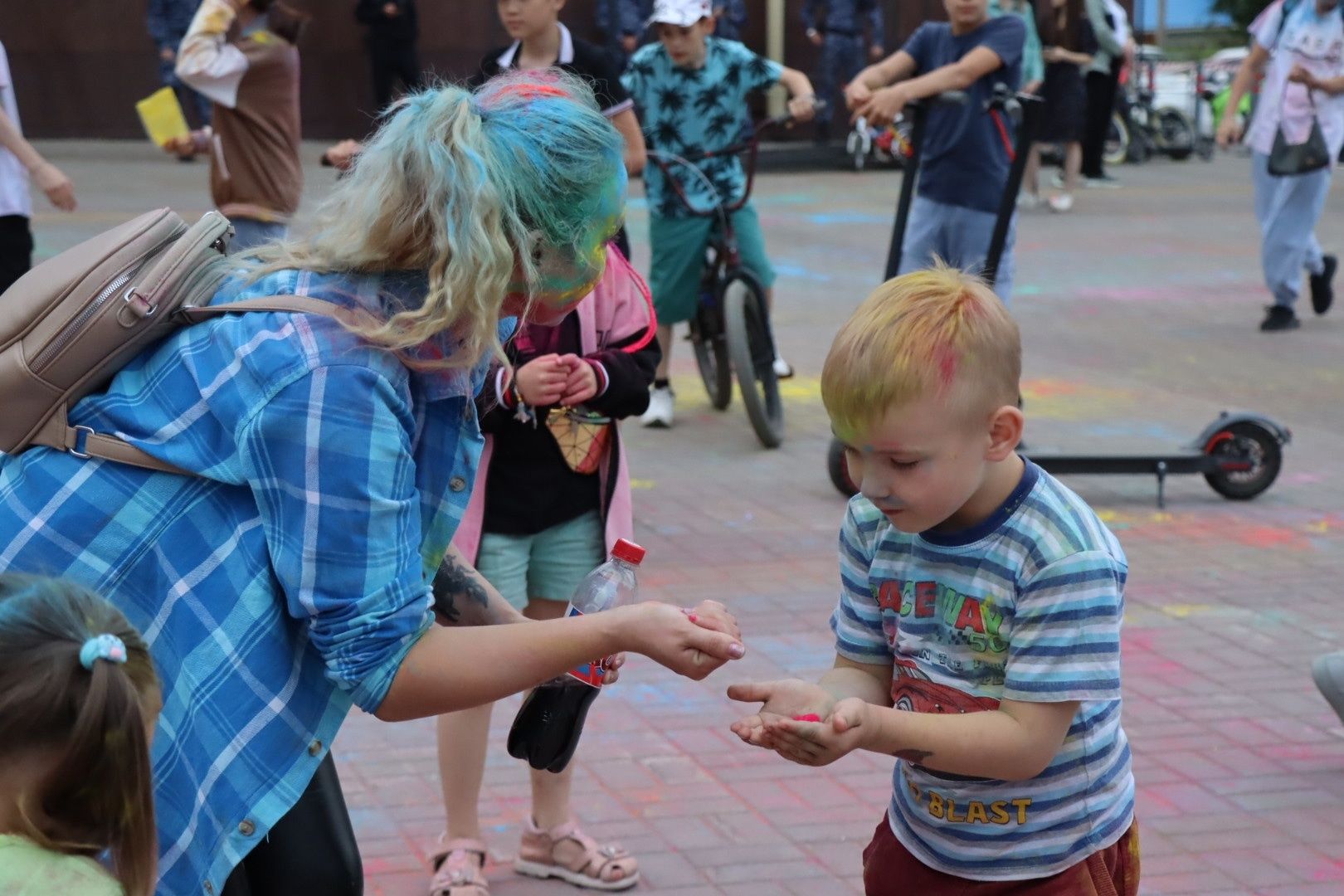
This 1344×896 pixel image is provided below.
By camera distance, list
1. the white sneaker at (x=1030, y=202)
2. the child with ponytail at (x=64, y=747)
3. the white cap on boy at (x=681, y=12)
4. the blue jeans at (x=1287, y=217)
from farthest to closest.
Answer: the white sneaker at (x=1030, y=202), the blue jeans at (x=1287, y=217), the white cap on boy at (x=681, y=12), the child with ponytail at (x=64, y=747)

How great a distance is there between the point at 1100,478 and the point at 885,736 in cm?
578

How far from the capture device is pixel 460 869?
3896mm

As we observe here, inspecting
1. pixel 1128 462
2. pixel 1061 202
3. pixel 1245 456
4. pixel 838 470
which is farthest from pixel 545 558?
pixel 1061 202

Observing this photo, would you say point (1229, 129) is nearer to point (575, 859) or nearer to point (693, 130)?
point (693, 130)

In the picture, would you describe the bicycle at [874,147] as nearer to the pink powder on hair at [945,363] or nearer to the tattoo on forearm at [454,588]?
the tattoo on forearm at [454,588]

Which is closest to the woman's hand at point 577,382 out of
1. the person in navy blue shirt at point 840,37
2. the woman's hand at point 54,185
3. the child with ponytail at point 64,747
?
the child with ponytail at point 64,747

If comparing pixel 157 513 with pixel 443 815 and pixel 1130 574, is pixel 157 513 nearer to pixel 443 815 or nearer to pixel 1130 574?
pixel 443 815

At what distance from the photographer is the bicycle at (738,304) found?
315 inches

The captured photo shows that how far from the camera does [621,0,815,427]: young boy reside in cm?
819

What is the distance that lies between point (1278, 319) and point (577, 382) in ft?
28.5

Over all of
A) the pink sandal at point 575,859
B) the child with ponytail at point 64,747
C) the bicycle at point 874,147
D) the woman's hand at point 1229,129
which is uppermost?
the child with ponytail at point 64,747

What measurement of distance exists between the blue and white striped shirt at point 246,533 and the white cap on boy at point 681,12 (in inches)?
227

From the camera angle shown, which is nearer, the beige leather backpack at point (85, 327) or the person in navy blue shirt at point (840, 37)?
the beige leather backpack at point (85, 327)

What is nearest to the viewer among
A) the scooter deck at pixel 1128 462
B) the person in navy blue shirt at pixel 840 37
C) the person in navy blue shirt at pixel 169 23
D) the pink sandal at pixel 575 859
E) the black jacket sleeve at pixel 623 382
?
the black jacket sleeve at pixel 623 382
